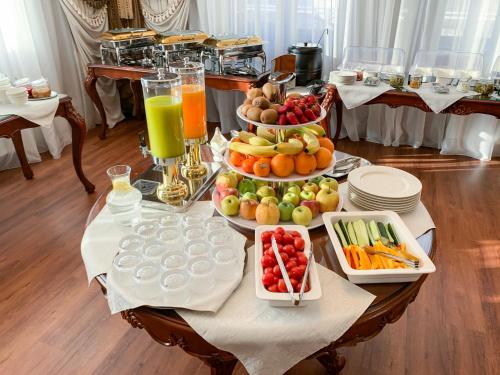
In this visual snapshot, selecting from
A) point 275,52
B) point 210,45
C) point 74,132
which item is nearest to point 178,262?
point 74,132

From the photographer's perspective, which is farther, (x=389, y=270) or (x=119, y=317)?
(x=119, y=317)

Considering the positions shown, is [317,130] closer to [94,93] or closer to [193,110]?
[193,110]

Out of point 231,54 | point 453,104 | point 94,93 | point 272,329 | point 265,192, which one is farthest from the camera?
point 94,93

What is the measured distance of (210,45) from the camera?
269 cm

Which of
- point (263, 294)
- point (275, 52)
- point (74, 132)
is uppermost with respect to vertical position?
point (275, 52)

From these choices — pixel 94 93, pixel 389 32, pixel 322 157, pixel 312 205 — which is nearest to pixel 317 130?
pixel 322 157

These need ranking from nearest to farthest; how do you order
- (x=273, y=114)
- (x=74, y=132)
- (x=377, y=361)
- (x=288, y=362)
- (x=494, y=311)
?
(x=288, y=362) < (x=273, y=114) < (x=377, y=361) < (x=494, y=311) < (x=74, y=132)

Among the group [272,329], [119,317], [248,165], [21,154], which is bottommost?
[119,317]

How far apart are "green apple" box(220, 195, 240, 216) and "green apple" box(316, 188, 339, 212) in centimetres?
22

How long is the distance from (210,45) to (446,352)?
7.47 feet

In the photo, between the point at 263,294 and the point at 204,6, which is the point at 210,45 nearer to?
the point at 204,6

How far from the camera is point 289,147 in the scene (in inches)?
39.0

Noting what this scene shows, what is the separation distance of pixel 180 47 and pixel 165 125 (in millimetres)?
1953

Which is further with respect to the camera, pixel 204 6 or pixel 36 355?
pixel 204 6
